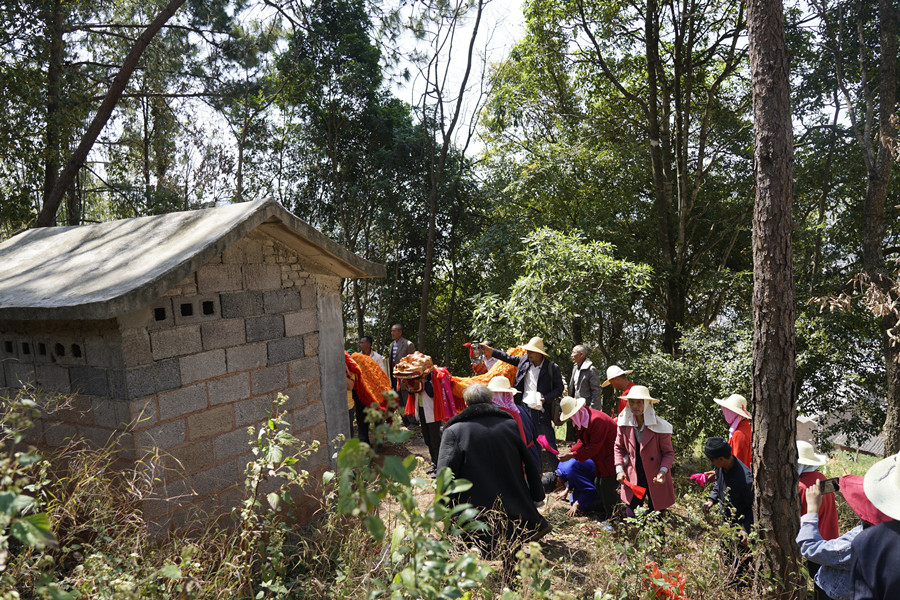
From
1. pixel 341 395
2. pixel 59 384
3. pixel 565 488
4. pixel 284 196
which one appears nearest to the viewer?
pixel 59 384

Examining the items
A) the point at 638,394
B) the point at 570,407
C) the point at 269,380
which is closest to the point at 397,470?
the point at 269,380

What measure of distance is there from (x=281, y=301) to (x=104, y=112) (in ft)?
25.9

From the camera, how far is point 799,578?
4.24 meters

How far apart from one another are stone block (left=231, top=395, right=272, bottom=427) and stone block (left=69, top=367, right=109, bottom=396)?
106 centimetres

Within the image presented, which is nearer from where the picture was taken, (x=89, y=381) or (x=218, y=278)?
(x=89, y=381)

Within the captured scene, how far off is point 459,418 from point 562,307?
15.8ft

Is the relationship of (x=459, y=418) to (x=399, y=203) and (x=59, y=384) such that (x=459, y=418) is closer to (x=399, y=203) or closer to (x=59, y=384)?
(x=59, y=384)

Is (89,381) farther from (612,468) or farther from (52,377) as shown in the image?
(612,468)

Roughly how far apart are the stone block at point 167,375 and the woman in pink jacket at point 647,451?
3.99 m

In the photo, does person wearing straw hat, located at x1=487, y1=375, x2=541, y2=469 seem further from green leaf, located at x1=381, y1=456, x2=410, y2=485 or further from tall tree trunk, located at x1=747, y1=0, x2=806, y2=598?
green leaf, located at x1=381, y1=456, x2=410, y2=485

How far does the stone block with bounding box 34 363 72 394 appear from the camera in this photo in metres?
4.62

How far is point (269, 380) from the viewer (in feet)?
17.6

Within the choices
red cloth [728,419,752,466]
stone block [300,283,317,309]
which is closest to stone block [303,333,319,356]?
stone block [300,283,317,309]

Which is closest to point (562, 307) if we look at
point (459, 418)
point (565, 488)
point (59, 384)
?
point (565, 488)
